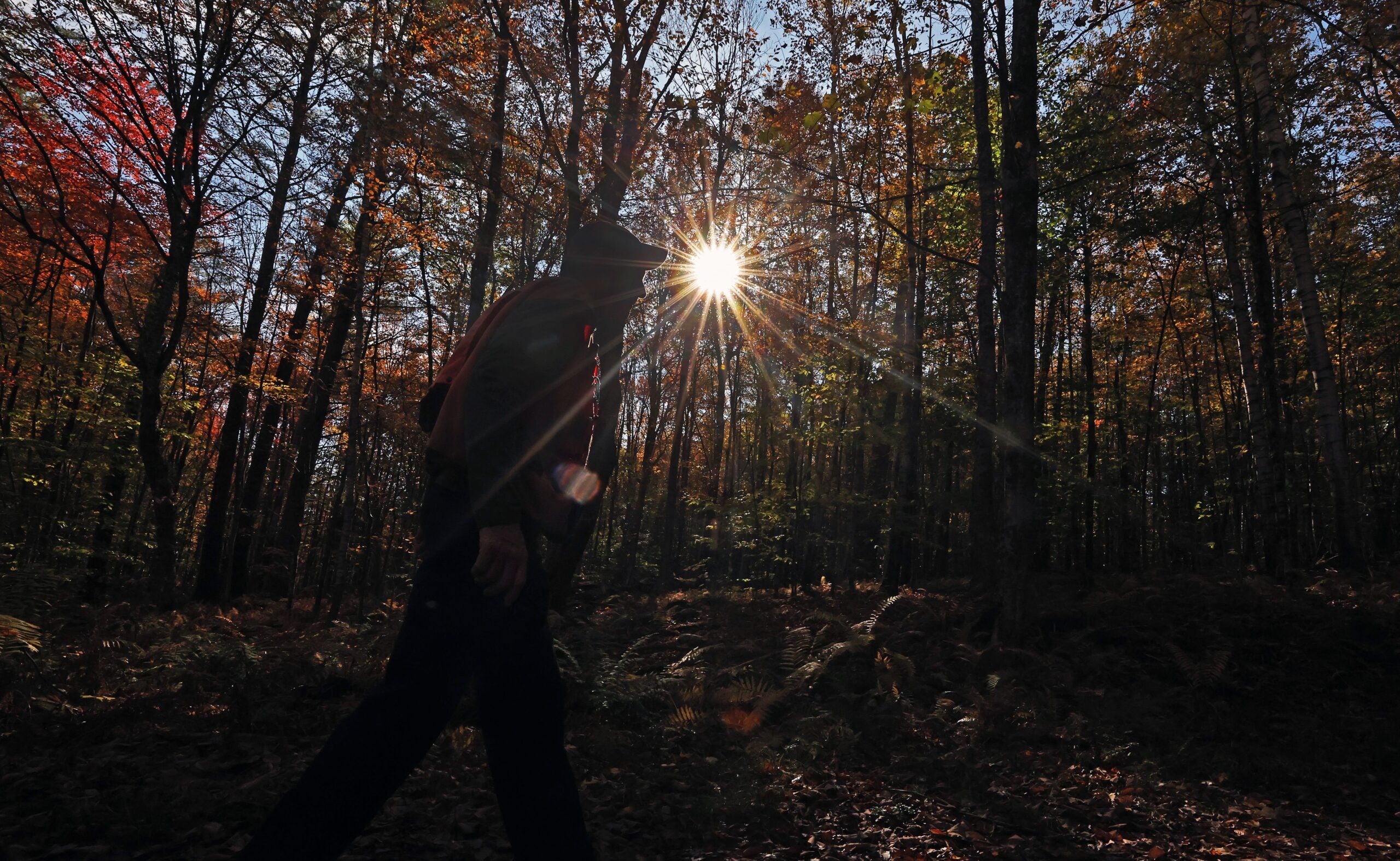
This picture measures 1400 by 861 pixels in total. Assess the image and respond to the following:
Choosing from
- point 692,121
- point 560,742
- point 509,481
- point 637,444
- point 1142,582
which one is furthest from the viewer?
point 637,444

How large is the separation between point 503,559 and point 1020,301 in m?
7.14

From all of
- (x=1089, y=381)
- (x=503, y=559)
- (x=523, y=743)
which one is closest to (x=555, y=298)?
(x=503, y=559)

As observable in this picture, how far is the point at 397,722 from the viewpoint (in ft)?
5.64

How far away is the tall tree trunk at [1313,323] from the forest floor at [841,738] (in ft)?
6.16

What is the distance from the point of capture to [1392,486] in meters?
20.6

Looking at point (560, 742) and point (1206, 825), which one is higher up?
point (560, 742)

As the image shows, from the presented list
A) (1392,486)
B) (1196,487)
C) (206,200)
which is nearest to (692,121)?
(206,200)

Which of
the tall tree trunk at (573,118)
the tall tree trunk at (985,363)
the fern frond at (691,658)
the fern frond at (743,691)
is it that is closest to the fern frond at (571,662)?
the fern frond at (743,691)

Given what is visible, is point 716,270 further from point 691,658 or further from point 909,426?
point 691,658

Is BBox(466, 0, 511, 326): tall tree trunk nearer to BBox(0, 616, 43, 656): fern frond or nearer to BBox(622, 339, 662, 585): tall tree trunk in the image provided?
BBox(0, 616, 43, 656): fern frond

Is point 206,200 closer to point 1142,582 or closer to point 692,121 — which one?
point 692,121

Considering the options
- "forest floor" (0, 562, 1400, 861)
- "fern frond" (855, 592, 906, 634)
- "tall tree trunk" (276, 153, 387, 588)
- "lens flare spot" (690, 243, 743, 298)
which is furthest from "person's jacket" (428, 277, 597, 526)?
"lens flare spot" (690, 243, 743, 298)

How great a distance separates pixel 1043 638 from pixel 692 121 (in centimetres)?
721

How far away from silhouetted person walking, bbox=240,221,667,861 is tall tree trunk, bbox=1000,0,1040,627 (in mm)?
6221
